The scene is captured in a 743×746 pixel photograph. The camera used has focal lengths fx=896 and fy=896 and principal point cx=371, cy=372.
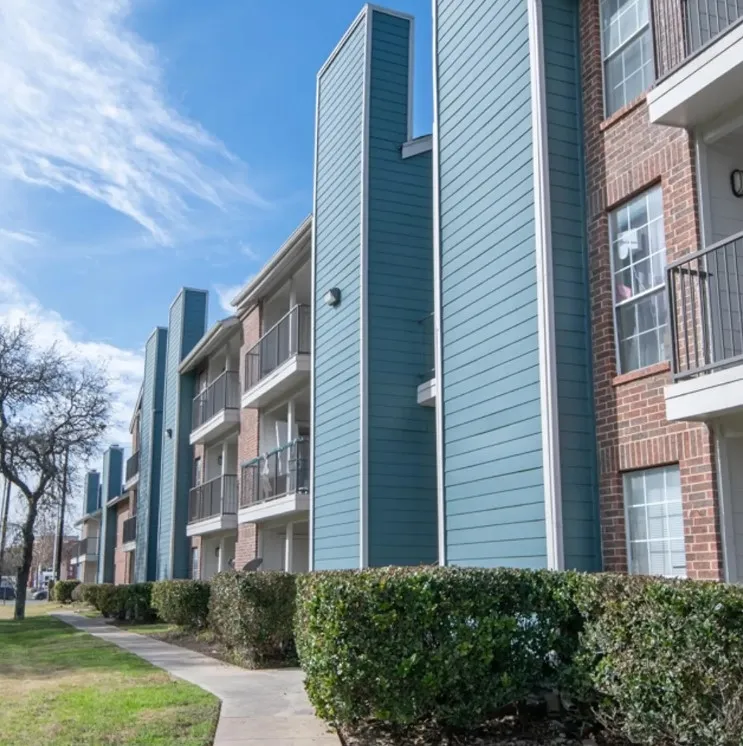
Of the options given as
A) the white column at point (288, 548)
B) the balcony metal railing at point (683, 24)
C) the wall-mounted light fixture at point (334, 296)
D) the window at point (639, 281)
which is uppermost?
the balcony metal railing at point (683, 24)

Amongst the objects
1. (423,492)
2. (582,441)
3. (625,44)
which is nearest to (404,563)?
(423,492)

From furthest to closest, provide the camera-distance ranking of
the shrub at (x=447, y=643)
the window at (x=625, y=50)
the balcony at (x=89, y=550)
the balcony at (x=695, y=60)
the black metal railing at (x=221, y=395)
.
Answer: the balcony at (x=89, y=550) → the black metal railing at (x=221, y=395) → the window at (x=625, y=50) → the balcony at (x=695, y=60) → the shrub at (x=447, y=643)

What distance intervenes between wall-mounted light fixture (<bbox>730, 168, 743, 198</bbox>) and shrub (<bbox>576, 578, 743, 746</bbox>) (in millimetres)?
4216

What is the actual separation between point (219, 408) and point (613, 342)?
16612 millimetres

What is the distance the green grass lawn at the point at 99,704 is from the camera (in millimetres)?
A: 7676

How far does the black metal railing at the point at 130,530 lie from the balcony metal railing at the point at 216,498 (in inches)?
385

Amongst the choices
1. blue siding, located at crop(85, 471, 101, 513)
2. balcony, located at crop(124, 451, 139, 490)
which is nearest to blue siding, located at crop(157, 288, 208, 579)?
balcony, located at crop(124, 451, 139, 490)

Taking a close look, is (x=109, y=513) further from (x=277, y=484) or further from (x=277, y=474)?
(x=277, y=484)

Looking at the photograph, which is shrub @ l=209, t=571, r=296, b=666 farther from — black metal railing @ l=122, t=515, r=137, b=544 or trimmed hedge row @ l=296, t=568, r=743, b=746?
black metal railing @ l=122, t=515, r=137, b=544

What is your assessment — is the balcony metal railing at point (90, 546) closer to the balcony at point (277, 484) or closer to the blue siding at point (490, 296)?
the balcony at point (277, 484)

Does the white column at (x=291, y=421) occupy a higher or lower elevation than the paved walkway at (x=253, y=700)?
higher

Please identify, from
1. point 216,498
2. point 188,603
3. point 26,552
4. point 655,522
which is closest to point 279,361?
point 188,603

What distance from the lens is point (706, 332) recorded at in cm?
788

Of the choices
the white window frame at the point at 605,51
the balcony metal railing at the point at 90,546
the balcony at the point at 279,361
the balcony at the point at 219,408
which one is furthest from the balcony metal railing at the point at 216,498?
the balcony metal railing at the point at 90,546
